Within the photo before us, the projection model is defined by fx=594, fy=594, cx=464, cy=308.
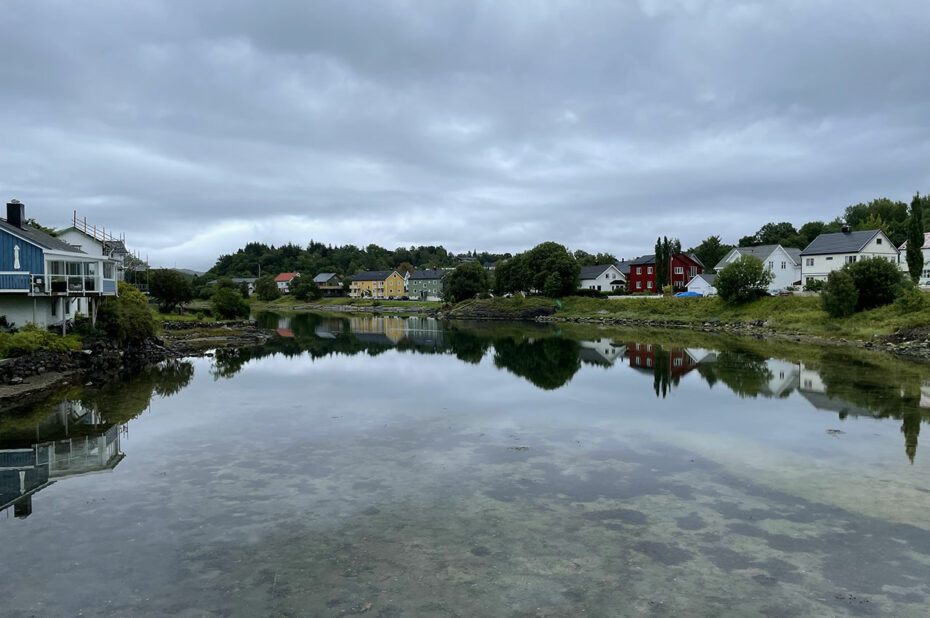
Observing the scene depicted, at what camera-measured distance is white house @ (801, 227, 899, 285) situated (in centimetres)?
5803

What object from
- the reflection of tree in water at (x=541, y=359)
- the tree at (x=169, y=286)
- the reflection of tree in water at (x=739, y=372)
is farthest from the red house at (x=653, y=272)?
the tree at (x=169, y=286)

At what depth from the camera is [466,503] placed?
1147 centimetres

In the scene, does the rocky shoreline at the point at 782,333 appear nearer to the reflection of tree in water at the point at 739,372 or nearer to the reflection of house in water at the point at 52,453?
the reflection of tree in water at the point at 739,372

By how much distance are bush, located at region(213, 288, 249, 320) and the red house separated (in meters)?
58.6

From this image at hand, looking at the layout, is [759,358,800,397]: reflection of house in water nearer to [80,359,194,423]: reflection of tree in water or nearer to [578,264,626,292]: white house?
[80,359,194,423]: reflection of tree in water

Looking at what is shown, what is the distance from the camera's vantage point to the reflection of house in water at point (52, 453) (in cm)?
1239

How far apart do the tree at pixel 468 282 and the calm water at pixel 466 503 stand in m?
75.1

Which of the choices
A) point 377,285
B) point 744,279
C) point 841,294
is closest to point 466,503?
point 841,294

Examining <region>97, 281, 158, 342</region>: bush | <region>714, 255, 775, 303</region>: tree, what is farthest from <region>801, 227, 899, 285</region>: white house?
<region>97, 281, 158, 342</region>: bush

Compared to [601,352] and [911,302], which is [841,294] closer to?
[911,302]

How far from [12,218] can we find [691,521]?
38119 mm

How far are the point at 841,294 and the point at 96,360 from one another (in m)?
50.7

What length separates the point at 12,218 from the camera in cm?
3322

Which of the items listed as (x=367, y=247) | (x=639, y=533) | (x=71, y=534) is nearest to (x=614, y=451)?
(x=639, y=533)
